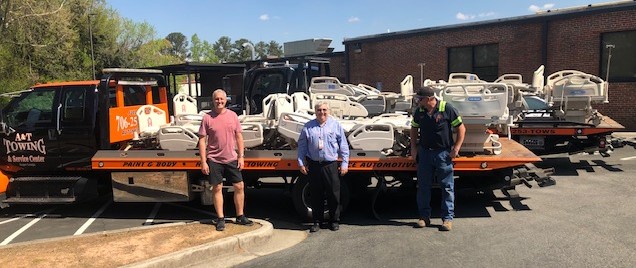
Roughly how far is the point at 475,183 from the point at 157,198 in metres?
4.47

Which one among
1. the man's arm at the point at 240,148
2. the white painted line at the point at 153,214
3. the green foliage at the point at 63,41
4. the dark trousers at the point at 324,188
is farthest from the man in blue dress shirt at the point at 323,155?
the green foliage at the point at 63,41

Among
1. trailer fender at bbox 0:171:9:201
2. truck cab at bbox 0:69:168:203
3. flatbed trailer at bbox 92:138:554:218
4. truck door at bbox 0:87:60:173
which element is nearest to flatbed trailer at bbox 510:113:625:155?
A: flatbed trailer at bbox 92:138:554:218

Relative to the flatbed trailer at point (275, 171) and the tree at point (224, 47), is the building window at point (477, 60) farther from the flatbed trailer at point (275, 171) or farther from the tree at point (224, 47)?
the tree at point (224, 47)

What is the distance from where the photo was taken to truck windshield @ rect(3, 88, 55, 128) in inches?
293

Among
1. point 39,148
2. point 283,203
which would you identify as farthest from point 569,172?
point 39,148

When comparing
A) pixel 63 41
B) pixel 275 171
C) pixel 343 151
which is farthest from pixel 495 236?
pixel 63 41

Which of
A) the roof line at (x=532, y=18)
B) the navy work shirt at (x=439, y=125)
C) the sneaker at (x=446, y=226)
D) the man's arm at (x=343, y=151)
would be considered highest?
the roof line at (x=532, y=18)

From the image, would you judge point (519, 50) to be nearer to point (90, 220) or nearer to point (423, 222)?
point (423, 222)

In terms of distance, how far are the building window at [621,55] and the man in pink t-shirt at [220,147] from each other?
16800 mm

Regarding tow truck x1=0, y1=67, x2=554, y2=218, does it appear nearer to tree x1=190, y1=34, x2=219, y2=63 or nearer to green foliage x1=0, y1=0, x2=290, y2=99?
green foliage x1=0, y1=0, x2=290, y2=99

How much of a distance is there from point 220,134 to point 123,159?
181 cm

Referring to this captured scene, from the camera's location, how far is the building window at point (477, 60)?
849 inches

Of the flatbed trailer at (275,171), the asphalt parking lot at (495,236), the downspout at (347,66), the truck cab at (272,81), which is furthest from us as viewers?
the downspout at (347,66)

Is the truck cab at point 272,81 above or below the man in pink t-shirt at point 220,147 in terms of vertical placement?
above
